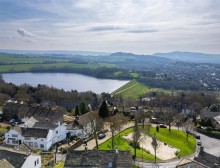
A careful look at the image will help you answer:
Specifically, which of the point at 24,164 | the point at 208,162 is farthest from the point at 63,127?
the point at 208,162

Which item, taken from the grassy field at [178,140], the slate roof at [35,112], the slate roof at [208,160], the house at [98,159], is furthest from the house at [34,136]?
the slate roof at [208,160]

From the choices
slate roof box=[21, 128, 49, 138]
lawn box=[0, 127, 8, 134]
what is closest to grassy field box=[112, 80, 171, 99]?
lawn box=[0, 127, 8, 134]

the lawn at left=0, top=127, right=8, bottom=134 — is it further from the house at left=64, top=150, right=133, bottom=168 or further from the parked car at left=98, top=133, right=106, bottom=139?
the house at left=64, top=150, right=133, bottom=168

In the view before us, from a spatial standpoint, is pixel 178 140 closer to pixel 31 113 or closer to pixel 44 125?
pixel 44 125

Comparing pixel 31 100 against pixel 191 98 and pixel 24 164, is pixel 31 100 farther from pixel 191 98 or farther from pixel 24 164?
pixel 24 164

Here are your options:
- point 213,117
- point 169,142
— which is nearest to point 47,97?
point 213,117

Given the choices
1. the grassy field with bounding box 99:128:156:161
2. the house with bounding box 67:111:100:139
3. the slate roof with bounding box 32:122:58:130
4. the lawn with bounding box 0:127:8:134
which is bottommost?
the lawn with bounding box 0:127:8:134
